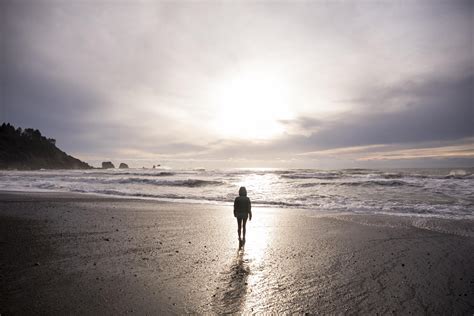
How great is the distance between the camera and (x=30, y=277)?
5.05 meters

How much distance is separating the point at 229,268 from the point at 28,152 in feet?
494

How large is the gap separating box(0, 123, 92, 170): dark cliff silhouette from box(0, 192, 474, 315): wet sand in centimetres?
13334

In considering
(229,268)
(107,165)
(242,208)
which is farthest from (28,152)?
(229,268)

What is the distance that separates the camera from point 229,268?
5.95 meters

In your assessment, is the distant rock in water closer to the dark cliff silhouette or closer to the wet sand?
the dark cliff silhouette

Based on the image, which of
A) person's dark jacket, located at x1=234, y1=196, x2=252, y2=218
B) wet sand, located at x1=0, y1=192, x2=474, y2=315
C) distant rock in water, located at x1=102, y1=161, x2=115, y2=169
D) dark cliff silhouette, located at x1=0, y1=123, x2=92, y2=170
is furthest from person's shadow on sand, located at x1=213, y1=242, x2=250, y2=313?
distant rock in water, located at x1=102, y1=161, x2=115, y2=169

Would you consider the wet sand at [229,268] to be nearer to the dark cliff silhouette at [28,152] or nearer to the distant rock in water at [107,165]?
the dark cliff silhouette at [28,152]

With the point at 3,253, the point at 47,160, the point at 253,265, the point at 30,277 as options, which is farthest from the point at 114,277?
the point at 47,160

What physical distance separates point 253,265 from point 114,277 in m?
3.08

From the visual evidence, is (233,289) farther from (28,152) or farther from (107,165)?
(107,165)

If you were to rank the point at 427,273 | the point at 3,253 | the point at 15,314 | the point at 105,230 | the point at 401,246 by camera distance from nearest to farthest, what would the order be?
the point at 15,314 → the point at 427,273 → the point at 3,253 → the point at 401,246 → the point at 105,230

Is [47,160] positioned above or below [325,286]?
above

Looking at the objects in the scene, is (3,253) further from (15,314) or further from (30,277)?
(15,314)

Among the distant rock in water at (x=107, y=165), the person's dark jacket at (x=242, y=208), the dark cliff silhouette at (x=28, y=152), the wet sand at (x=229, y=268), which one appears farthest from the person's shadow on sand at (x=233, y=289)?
the distant rock in water at (x=107, y=165)
